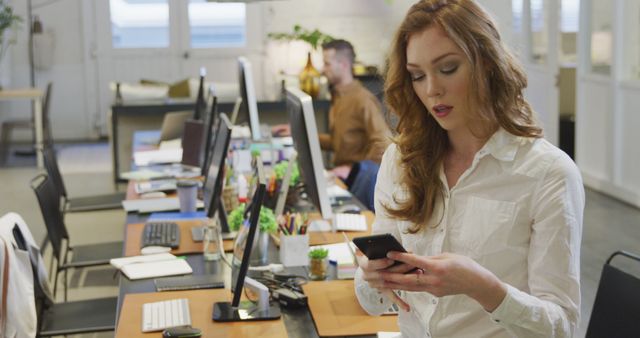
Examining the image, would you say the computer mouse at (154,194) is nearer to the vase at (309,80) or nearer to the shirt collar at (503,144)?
the shirt collar at (503,144)

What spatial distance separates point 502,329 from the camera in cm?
202

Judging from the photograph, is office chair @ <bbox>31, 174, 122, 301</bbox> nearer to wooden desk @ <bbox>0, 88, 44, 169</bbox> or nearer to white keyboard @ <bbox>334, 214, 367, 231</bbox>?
white keyboard @ <bbox>334, 214, 367, 231</bbox>

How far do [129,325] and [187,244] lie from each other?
1095 millimetres

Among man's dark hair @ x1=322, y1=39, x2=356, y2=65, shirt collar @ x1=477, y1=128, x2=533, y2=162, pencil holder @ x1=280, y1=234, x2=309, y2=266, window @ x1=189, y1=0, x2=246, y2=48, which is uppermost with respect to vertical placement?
window @ x1=189, y1=0, x2=246, y2=48

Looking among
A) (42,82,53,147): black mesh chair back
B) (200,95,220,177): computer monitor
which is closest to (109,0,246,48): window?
(42,82,53,147): black mesh chair back

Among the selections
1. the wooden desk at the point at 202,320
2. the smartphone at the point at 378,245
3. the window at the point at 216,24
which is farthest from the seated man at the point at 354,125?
the window at the point at 216,24

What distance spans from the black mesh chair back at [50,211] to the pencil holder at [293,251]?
4.70 feet

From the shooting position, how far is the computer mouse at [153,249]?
12.5 ft

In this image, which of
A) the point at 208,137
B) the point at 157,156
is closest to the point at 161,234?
the point at 208,137

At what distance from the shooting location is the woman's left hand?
1813mm

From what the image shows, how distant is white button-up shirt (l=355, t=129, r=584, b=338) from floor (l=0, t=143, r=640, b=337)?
2863mm

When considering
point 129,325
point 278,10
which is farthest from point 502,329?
point 278,10

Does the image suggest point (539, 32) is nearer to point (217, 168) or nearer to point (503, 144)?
point (217, 168)

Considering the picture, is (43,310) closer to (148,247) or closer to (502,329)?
(148,247)
